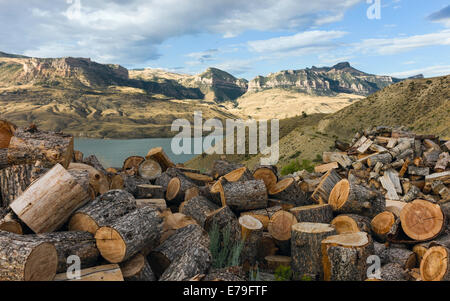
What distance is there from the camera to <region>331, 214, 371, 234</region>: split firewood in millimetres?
6473

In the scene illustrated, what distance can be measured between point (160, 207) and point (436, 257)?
5.70m

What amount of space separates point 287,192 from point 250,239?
252 cm

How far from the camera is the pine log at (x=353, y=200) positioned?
→ 7.11 metres

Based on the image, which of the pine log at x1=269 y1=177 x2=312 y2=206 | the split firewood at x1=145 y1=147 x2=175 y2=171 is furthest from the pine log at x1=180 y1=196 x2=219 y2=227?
the split firewood at x1=145 y1=147 x2=175 y2=171

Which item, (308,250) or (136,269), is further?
(308,250)

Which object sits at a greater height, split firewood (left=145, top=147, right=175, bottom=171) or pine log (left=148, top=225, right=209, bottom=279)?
split firewood (left=145, top=147, right=175, bottom=171)

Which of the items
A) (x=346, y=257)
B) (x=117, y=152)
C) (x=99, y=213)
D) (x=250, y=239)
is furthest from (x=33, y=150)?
(x=117, y=152)

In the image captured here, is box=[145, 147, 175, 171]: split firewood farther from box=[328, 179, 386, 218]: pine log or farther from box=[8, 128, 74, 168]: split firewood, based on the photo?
box=[328, 179, 386, 218]: pine log

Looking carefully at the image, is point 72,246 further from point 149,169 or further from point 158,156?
point 158,156

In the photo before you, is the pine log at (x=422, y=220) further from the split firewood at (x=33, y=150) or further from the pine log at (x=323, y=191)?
the split firewood at (x=33, y=150)

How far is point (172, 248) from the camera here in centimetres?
530

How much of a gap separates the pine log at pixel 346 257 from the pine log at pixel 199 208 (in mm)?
2772

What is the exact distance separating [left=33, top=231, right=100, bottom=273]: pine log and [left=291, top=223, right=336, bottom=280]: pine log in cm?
340

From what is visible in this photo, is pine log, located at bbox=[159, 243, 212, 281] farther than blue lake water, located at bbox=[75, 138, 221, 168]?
No
